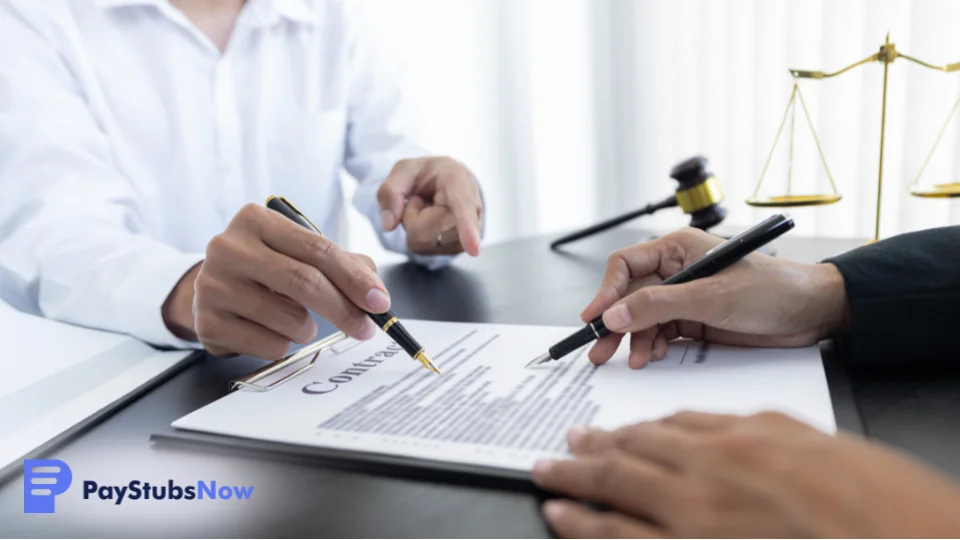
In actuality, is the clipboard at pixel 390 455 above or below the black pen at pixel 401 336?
below

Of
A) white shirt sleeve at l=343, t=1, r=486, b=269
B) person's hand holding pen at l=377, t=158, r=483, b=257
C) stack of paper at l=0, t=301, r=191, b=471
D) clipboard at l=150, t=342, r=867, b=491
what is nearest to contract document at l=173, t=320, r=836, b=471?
clipboard at l=150, t=342, r=867, b=491

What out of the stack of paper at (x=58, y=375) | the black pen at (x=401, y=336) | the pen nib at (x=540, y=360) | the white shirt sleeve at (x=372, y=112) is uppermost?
the white shirt sleeve at (x=372, y=112)

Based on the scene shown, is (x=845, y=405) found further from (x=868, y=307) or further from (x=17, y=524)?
(x=17, y=524)

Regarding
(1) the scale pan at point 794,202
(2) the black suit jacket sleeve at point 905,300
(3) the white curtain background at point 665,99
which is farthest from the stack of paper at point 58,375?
(3) the white curtain background at point 665,99

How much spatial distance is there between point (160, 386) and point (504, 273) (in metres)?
0.52

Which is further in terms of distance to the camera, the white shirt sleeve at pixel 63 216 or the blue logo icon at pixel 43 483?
the white shirt sleeve at pixel 63 216

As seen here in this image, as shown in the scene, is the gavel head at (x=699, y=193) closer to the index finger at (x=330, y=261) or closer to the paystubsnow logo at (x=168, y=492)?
the index finger at (x=330, y=261)

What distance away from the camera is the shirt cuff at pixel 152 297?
2.37ft

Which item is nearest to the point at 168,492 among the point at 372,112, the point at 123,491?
the point at 123,491

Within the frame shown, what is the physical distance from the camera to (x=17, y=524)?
0.39m

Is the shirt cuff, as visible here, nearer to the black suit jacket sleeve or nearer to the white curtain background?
the black suit jacket sleeve

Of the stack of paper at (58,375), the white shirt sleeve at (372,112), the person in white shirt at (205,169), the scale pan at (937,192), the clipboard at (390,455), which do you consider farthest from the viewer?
the white shirt sleeve at (372,112)

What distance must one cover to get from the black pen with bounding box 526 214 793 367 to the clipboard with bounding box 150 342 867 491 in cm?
11

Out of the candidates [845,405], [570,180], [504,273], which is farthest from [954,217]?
[845,405]
